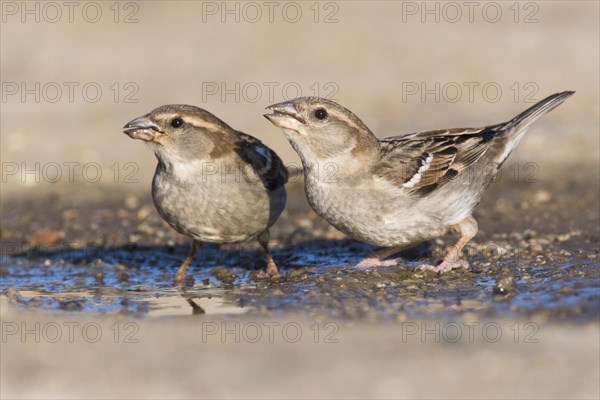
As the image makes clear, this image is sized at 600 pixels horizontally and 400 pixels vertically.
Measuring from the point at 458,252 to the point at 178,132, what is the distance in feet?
8.76

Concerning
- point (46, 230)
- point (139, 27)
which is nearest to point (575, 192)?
point (46, 230)

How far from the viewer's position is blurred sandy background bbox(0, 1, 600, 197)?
1491 centimetres

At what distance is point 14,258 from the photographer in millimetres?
11047

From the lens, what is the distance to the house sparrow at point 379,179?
8.84m

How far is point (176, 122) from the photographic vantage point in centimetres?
912

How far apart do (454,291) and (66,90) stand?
388 inches

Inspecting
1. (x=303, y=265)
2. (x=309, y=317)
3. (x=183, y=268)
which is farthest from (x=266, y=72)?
(x=309, y=317)

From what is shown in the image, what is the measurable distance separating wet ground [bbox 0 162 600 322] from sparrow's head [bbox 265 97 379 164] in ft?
3.49

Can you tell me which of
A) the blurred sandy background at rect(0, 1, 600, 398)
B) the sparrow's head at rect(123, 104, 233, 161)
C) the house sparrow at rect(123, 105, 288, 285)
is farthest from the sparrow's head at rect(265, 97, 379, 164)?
the blurred sandy background at rect(0, 1, 600, 398)

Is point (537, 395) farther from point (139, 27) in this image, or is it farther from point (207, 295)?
point (139, 27)

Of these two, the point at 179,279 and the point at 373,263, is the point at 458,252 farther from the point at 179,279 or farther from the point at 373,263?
the point at 179,279

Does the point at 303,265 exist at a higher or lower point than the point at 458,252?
lower

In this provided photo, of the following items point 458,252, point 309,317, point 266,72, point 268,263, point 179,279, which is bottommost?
point 309,317

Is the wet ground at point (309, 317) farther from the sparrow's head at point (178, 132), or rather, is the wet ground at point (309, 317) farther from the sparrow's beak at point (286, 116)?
the sparrow's beak at point (286, 116)
